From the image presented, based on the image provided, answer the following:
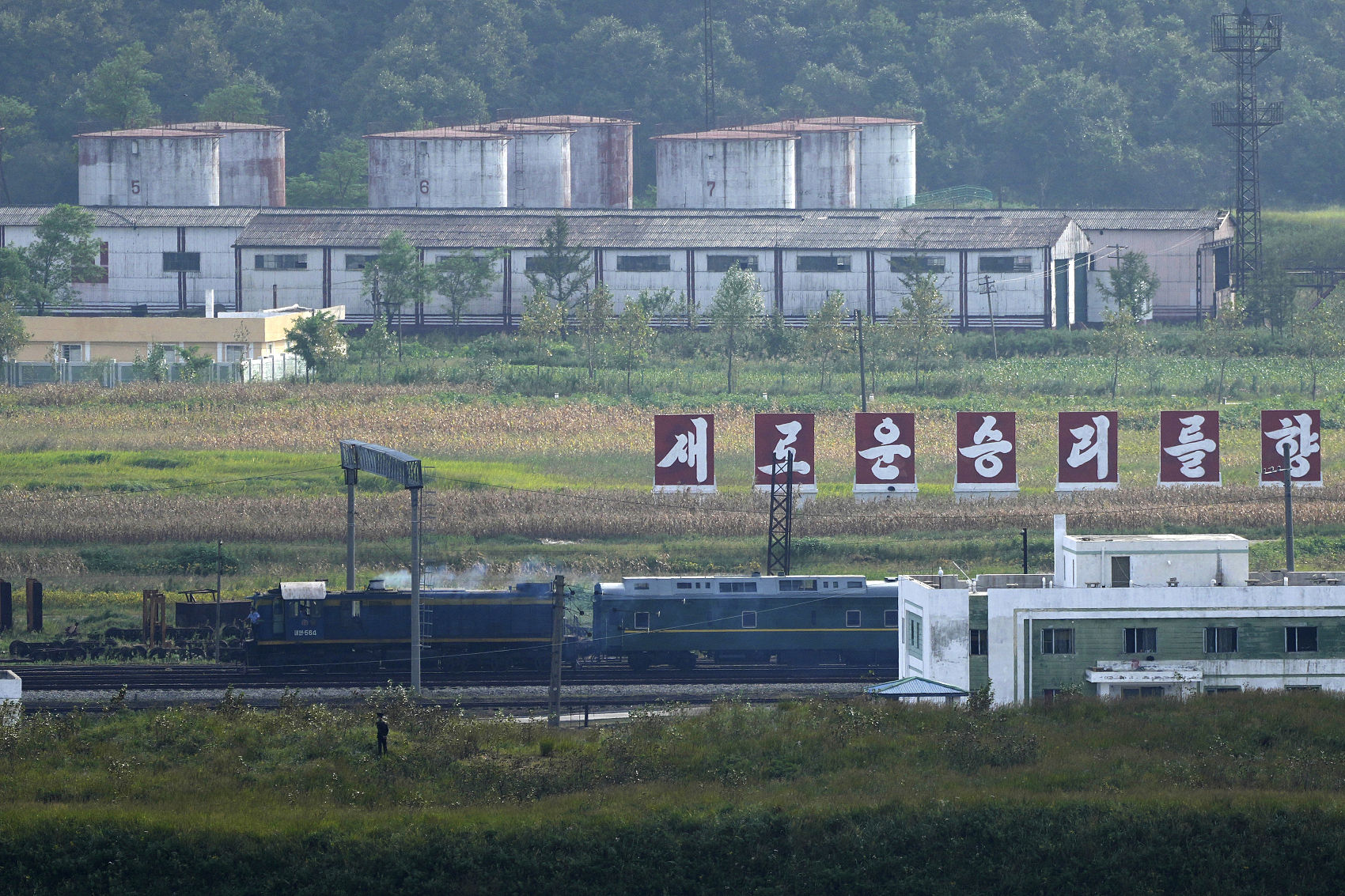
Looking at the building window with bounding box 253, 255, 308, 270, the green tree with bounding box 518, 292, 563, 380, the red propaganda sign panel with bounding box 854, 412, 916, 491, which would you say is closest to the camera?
the red propaganda sign panel with bounding box 854, 412, 916, 491

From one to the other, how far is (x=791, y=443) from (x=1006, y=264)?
41169mm

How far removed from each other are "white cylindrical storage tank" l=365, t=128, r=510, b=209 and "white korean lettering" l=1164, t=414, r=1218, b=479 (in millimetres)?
56697

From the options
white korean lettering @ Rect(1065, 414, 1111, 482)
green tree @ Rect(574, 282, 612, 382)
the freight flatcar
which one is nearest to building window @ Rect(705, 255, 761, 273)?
green tree @ Rect(574, 282, 612, 382)

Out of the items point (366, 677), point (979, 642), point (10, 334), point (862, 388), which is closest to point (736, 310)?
point (862, 388)

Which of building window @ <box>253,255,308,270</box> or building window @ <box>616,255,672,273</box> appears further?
building window @ <box>253,255,308,270</box>

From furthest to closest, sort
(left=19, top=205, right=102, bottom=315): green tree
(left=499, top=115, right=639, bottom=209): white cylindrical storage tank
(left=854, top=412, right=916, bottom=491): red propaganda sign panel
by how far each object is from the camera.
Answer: (left=499, top=115, right=639, bottom=209): white cylindrical storage tank < (left=19, top=205, right=102, bottom=315): green tree < (left=854, top=412, right=916, bottom=491): red propaganda sign panel

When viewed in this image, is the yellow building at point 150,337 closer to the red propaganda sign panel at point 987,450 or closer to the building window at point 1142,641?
the red propaganda sign panel at point 987,450

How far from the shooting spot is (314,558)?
49.4 m

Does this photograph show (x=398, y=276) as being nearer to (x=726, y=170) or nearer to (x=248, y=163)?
(x=248, y=163)

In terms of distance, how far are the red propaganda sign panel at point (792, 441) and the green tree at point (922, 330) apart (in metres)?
30.3

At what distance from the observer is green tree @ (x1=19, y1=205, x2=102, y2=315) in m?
91.0

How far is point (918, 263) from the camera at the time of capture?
87500 mm

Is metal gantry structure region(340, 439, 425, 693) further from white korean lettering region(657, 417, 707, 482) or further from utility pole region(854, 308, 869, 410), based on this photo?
utility pole region(854, 308, 869, 410)

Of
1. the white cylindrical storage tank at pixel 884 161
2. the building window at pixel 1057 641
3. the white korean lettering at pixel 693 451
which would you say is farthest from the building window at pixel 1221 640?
the white cylindrical storage tank at pixel 884 161
